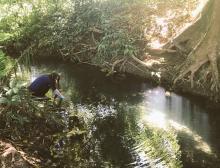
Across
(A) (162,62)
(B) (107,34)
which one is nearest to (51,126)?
(A) (162,62)

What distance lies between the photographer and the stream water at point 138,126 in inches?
412

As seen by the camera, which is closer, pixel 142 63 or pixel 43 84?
pixel 43 84

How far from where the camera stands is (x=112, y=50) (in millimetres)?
17938

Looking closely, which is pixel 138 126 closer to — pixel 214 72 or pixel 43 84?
pixel 43 84

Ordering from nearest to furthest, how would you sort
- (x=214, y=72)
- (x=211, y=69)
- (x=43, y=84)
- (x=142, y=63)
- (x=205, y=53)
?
1. (x=43, y=84)
2. (x=214, y=72)
3. (x=211, y=69)
4. (x=205, y=53)
5. (x=142, y=63)

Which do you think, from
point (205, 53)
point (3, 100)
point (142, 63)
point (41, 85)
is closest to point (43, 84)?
point (41, 85)

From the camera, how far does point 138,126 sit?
12.3 m

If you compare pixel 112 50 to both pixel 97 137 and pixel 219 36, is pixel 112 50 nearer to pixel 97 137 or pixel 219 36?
pixel 219 36

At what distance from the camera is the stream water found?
10453 millimetres

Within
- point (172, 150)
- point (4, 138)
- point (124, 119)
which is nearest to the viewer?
point (4, 138)

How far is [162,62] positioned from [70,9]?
6.07m

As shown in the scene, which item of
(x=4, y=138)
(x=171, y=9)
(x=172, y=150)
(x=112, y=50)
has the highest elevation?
(x=171, y=9)

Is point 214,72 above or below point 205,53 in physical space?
below

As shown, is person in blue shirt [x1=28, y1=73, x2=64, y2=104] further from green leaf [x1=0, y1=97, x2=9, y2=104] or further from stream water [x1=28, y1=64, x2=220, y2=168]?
green leaf [x1=0, y1=97, x2=9, y2=104]
